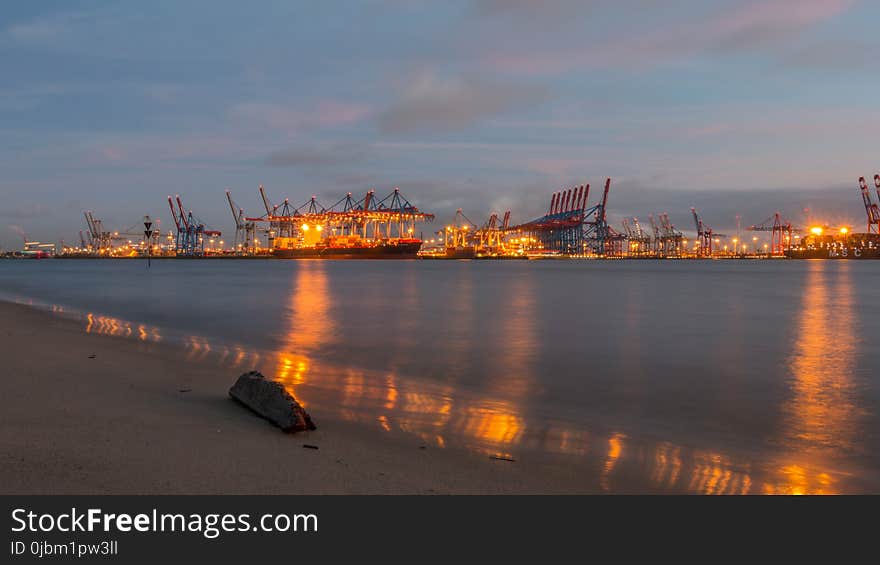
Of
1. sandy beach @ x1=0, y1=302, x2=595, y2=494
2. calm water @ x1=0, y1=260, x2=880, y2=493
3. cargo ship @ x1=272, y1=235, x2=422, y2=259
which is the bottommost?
calm water @ x1=0, y1=260, x2=880, y2=493

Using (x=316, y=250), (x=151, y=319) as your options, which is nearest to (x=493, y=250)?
(x=316, y=250)

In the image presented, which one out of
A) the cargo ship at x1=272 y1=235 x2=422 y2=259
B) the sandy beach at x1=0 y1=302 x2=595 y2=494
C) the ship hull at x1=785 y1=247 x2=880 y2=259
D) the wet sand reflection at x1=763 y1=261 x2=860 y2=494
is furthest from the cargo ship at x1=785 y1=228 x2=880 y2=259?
the sandy beach at x1=0 y1=302 x2=595 y2=494

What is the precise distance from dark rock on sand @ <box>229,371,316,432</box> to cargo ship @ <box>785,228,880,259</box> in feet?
480

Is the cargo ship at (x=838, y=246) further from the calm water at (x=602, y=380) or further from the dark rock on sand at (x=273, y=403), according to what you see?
the dark rock on sand at (x=273, y=403)

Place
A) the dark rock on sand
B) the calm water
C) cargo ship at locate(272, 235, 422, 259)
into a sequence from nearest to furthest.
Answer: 1. the dark rock on sand
2. the calm water
3. cargo ship at locate(272, 235, 422, 259)

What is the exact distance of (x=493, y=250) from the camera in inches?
6526

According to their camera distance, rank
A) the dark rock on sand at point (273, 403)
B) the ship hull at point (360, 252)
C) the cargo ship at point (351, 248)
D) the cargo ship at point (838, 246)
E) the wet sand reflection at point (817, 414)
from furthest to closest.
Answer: the cargo ship at point (838, 246) → the cargo ship at point (351, 248) → the ship hull at point (360, 252) → the dark rock on sand at point (273, 403) → the wet sand reflection at point (817, 414)

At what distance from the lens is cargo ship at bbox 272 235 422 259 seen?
118m

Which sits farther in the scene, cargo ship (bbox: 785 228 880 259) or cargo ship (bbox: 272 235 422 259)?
cargo ship (bbox: 785 228 880 259)

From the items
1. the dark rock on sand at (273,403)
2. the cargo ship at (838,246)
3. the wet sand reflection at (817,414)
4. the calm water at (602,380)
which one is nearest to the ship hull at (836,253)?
the cargo ship at (838,246)

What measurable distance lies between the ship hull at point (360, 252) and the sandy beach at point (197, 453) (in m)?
113

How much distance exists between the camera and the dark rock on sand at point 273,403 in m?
4.12

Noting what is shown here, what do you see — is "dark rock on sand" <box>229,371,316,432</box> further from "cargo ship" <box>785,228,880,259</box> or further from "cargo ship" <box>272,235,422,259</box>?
"cargo ship" <box>785,228,880,259</box>
